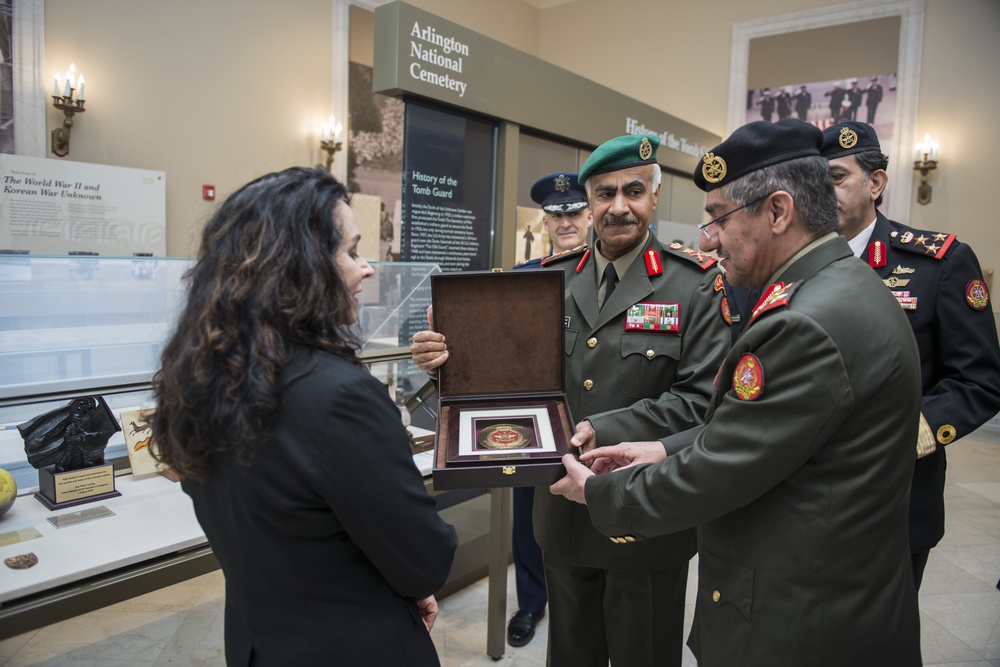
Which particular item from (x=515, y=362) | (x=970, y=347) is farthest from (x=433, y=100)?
(x=970, y=347)

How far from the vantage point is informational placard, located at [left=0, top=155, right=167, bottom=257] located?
5566 millimetres

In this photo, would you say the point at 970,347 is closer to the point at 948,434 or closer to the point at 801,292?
the point at 948,434

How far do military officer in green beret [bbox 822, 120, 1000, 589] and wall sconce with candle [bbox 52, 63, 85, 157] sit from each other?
6328 mm

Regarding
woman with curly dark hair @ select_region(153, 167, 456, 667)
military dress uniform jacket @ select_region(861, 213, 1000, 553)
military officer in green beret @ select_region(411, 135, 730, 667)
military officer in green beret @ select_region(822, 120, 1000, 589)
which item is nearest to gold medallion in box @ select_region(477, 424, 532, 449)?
military officer in green beret @ select_region(411, 135, 730, 667)

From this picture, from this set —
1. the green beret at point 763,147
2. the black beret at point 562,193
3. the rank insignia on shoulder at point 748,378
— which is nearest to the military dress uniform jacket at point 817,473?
the rank insignia on shoulder at point 748,378

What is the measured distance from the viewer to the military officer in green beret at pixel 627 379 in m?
1.86

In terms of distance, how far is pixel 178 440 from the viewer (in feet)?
3.27

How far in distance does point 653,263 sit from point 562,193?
1572 mm

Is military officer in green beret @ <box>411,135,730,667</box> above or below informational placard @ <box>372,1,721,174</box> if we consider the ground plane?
below

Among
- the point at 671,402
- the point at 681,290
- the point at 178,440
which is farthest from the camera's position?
the point at 681,290

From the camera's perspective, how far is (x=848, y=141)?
82.4 inches

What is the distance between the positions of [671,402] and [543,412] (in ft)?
1.19

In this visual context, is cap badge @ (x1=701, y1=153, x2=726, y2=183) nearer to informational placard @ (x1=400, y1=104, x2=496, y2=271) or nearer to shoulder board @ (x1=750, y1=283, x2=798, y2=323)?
shoulder board @ (x1=750, y1=283, x2=798, y2=323)

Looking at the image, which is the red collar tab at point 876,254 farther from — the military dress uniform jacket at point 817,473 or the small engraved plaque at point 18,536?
the small engraved plaque at point 18,536
